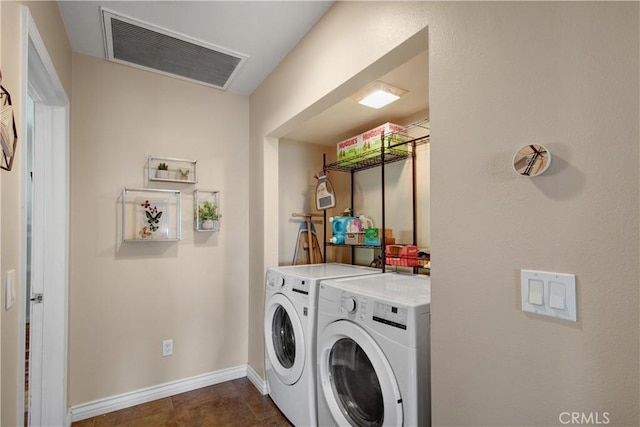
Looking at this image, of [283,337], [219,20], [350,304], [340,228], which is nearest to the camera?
[350,304]

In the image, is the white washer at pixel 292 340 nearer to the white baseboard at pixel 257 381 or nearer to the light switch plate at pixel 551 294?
the white baseboard at pixel 257 381

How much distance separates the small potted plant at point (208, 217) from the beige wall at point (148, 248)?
0.10 m

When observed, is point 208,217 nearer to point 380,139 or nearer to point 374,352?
point 380,139

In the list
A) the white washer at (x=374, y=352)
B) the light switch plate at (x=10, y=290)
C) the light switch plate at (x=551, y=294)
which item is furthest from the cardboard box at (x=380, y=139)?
the light switch plate at (x=10, y=290)

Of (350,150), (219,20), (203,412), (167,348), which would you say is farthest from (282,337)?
(219,20)

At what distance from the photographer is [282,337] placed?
7.32 ft

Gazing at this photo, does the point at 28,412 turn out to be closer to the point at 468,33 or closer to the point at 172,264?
the point at 172,264

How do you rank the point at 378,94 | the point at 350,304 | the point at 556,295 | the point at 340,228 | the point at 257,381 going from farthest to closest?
1. the point at 340,228
2. the point at 257,381
3. the point at 378,94
4. the point at 350,304
5. the point at 556,295

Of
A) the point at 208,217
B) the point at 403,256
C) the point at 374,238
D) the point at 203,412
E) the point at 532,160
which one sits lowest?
the point at 203,412

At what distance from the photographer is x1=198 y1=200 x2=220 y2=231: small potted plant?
2.41 metres

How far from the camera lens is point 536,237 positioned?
2.77 feet

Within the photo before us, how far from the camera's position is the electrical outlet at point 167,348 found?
2350 mm

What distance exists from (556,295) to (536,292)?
0.04 metres

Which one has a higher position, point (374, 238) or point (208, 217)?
point (208, 217)
